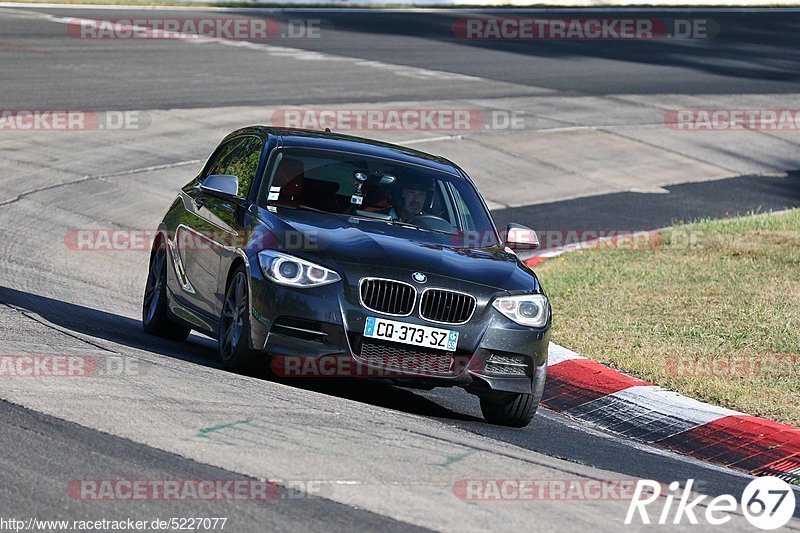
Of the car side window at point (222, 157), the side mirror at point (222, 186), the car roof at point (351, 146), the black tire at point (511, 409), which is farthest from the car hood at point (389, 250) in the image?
the car side window at point (222, 157)

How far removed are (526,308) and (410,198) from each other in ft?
4.58

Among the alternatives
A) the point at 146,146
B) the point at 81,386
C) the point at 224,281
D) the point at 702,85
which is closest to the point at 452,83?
the point at 702,85

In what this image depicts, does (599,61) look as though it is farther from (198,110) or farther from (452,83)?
Answer: (198,110)

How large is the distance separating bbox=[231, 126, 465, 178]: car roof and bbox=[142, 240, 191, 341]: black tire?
1318mm

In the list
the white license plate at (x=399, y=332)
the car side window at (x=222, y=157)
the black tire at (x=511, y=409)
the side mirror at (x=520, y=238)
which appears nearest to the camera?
the white license plate at (x=399, y=332)

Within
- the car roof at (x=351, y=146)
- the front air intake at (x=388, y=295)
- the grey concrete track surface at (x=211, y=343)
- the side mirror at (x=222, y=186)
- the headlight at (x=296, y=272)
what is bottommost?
the grey concrete track surface at (x=211, y=343)

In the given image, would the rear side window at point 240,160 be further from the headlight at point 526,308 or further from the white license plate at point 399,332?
the headlight at point 526,308

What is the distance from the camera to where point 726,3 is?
152 ft

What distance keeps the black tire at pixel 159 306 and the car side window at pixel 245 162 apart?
92cm

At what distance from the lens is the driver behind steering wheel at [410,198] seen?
9320 mm

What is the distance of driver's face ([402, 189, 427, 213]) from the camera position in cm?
939

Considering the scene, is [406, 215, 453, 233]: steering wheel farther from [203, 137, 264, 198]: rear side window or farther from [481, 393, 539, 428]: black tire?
[481, 393, 539, 428]: black tire

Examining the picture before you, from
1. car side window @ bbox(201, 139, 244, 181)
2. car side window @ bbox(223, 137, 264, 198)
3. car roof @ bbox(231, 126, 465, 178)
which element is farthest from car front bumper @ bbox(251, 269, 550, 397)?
car side window @ bbox(201, 139, 244, 181)

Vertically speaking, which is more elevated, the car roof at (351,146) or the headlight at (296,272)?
the car roof at (351,146)
